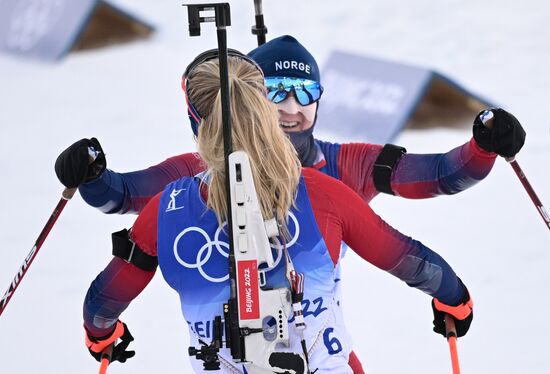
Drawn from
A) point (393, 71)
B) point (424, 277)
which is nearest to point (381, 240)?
point (424, 277)

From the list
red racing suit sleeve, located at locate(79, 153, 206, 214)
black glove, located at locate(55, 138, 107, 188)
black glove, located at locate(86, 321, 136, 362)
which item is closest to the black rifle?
black glove, located at locate(86, 321, 136, 362)

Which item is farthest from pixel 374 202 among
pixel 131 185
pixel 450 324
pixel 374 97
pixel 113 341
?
pixel 113 341

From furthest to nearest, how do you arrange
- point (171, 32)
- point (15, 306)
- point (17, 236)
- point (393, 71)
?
1. point (171, 32)
2. point (393, 71)
3. point (17, 236)
4. point (15, 306)

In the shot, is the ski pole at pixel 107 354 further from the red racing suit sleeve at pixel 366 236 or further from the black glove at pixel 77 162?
the red racing suit sleeve at pixel 366 236

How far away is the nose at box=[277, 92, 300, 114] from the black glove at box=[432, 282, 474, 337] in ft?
2.45

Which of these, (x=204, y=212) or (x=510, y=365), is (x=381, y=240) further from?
(x=510, y=365)

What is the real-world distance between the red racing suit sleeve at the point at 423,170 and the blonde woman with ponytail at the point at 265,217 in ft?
2.48

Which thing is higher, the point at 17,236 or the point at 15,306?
the point at 17,236

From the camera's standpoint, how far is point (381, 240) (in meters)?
2.45

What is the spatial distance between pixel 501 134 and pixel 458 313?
1.71 feet

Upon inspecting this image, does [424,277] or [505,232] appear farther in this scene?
[505,232]

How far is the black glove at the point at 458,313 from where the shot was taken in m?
2.83

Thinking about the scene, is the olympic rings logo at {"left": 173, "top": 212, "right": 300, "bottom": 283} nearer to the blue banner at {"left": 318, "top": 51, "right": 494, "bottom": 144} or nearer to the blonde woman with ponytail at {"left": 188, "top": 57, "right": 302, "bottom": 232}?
the blonde woman with ponytail at {"left": 188, "top": 57, "right": 302, "bottom": 232}

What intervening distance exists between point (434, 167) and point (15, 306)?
2.57m
